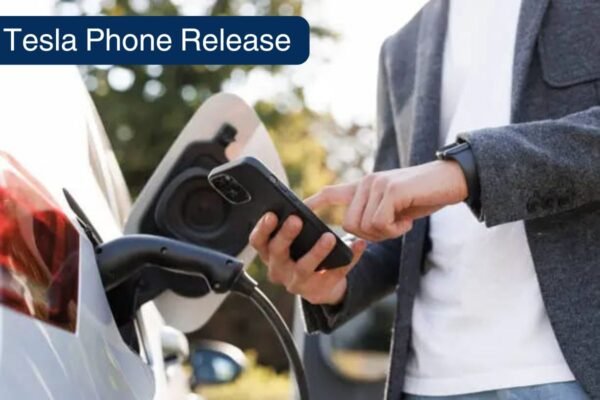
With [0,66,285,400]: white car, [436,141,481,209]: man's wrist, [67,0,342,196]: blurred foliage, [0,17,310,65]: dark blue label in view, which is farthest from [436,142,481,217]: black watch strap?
[67,0,342,196]: blurred foliage

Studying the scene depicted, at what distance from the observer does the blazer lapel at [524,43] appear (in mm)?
2268

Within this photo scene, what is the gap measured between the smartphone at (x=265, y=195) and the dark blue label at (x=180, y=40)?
1.21 meters

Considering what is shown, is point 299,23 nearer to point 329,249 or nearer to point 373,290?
point 373,290

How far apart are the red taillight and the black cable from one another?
0.42 metres

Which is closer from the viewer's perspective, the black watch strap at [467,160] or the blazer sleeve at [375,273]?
the black watch strap at [467,160]

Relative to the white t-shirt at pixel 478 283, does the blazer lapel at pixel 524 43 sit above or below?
above

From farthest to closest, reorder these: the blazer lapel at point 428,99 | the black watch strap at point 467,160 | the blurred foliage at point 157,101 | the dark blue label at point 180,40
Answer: the blurred foliage at point 157,101
the dark blue label at point 180,40
the blazer lapel at point 428,99
the black watch strap at point 467,160

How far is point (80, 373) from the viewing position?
1.66 metres

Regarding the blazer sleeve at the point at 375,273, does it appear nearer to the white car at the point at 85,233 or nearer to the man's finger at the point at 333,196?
the white car at the point at 85,233

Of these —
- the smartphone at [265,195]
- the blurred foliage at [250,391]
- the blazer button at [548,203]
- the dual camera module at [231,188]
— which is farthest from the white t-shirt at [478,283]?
the blurred foliage at [250,391]

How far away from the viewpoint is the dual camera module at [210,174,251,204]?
79.4 inches

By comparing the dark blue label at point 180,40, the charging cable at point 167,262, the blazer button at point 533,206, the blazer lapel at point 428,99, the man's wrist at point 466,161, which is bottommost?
the charging cable at point 167,262

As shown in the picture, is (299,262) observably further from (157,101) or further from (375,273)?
(157,101)

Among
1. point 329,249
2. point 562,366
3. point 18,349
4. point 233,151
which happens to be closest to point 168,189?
point 233,151
